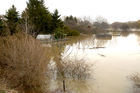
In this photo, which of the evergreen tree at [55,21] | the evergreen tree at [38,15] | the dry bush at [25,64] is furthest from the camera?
the evergreen tree at [55,21]

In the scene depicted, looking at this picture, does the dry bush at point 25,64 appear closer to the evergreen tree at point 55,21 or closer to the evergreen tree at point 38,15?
the evergreen tree at point 38,15

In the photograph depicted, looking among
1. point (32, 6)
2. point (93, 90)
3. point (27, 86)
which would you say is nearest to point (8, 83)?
point (27, 86)

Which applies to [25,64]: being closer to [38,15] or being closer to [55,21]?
[38,15]

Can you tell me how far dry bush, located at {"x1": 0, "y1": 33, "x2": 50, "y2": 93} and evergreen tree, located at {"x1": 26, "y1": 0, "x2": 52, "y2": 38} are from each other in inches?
600

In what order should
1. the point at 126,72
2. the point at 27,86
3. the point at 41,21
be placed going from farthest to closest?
the point at 41,21
the point at 126,72
the point at 27,86

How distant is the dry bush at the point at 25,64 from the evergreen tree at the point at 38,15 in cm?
1524

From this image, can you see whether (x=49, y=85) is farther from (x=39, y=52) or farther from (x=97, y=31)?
(x=97, y=31)

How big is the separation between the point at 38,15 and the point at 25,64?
1659cm

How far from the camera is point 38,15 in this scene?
20.6 m

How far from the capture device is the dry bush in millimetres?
5169

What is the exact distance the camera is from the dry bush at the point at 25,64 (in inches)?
204

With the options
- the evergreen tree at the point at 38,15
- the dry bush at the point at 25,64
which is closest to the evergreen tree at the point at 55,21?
the evergreen tree at the point at 38,15

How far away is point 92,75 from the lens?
24.9ft

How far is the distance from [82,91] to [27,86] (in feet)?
7.43
